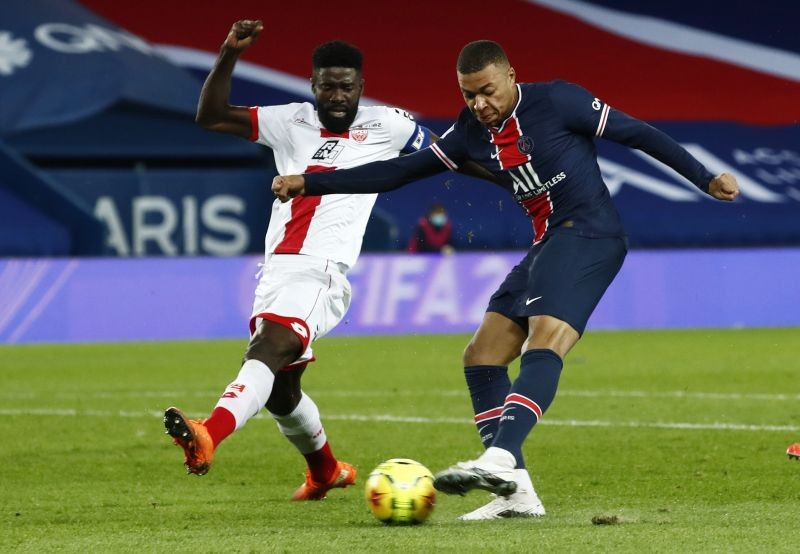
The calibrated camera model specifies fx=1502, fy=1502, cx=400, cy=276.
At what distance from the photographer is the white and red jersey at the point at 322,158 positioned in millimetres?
6355

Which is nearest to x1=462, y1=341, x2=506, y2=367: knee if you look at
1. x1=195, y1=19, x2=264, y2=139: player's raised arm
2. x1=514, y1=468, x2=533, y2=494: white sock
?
x1=514, y1=468, x2=533, y2=494: white sock

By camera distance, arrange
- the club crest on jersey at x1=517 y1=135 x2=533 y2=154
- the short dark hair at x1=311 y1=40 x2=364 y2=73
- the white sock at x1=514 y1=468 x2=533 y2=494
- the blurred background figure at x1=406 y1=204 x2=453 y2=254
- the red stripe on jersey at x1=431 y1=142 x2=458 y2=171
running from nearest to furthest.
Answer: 1. the white sock at x1=514 y1=468 x2=533 y2=494
2. the club crest on jersey at x1=517 y1=135 x2=533 y2=154
3. the red stripe on jersey at x1=431 y1=142 x2=458 y2=171
4. the short dark hair at x1=311 y1=40 x2=364 y2=73
5. the blurred background figure at x1=406 y1=204 x2=453 y2=254

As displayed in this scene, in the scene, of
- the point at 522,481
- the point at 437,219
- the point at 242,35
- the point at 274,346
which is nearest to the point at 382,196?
the point at 437,219

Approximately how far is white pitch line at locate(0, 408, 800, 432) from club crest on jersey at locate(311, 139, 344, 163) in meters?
3.12

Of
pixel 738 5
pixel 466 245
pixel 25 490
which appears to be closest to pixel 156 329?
pixel 466 245

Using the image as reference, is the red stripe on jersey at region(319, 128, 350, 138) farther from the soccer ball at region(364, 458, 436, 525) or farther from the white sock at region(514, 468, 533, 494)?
the white sock at region(514, 468, 533, 494)

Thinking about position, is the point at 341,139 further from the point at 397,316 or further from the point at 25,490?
the point at 397,316

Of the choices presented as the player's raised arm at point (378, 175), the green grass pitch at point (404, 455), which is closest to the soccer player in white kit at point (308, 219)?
the green grass pitch at point (404, 455)

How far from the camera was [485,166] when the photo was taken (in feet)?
19.2

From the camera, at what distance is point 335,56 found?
630 centimetres

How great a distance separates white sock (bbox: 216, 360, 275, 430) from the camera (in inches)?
215

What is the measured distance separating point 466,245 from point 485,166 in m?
A: 15.3

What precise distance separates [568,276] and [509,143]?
565mm

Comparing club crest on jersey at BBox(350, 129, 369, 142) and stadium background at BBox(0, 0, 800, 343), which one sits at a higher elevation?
club crest on jersey at BBox(350, 129, 369, 142)
